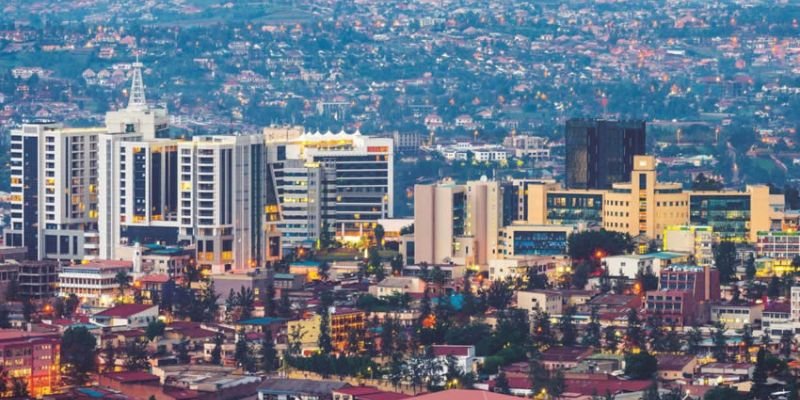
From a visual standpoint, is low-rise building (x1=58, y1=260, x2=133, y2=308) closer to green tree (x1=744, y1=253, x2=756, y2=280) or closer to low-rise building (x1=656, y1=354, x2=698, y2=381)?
green tree (x1=744, y1=253, x2=756, y2=280)

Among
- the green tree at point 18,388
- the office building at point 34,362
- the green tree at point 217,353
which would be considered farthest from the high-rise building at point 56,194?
the green tree at point 18,388

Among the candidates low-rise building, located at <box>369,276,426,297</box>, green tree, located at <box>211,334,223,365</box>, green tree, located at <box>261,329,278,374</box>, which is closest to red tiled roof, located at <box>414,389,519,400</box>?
green tree, located at <box>261,329,278,374</box>

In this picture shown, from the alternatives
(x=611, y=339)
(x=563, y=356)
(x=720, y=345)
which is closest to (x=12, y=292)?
(x=611, y=339)

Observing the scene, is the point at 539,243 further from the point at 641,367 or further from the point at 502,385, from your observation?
the point at 502,385

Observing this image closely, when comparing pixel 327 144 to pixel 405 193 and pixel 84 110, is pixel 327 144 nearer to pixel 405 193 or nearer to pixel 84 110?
pixel 405 193

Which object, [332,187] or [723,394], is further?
[332,187]

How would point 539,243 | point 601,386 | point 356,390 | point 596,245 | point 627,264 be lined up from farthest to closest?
point 539,243 → point 596,245 → point 627,264 → point 601,386 → point 356,390

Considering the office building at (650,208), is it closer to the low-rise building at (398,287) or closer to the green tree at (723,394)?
the low-rise building at (398,287)
